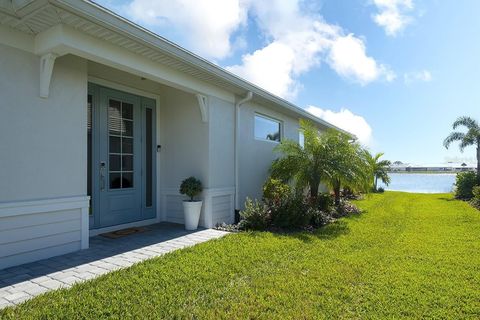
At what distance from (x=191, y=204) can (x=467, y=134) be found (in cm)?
1635

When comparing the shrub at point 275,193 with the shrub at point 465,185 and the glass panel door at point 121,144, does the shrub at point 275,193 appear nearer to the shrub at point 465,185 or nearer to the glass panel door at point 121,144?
the glass panel door at point 121,144

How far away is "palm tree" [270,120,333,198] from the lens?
808 centimetres

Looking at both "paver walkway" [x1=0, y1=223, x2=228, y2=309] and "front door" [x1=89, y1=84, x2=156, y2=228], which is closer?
"paver walkway" [x1=0, y1=223, x2=228, y2=309]

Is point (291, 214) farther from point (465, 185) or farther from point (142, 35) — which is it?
point (465, 185)

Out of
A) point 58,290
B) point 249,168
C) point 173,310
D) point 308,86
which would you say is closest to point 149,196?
point 249,168

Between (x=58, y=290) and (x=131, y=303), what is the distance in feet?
3.02

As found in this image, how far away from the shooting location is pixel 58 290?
10.7 feet

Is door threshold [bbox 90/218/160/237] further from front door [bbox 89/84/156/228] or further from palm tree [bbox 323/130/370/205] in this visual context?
palm tree [bbox 323/130/370/205]

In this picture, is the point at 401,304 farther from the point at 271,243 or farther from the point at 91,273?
the point at 91,273

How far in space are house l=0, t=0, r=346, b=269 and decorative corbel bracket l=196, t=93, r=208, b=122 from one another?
2 centimetres

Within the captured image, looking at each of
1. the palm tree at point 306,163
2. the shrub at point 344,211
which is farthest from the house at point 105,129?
the shrub at point 344,211

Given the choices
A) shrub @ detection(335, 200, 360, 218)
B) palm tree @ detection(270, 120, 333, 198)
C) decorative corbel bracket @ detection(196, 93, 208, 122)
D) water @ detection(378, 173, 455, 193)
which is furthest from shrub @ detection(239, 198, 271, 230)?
water @ detection(378, 173, 455, 193)

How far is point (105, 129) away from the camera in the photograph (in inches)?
239

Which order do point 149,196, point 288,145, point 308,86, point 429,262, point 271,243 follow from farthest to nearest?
point 308,86 < point 288,145 < point 149,196 < point 271,243 < point 429,262
